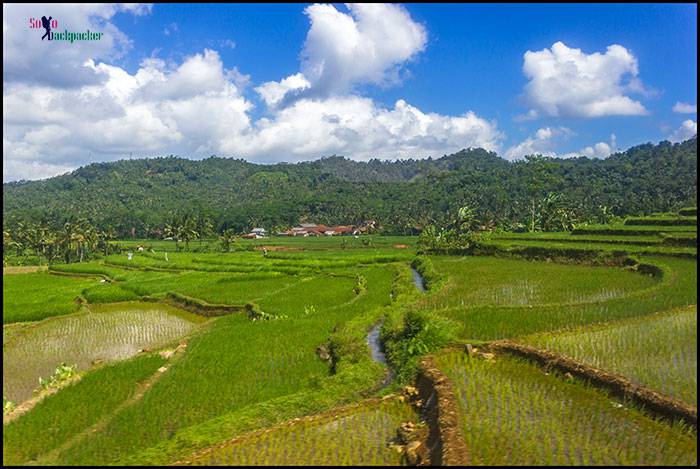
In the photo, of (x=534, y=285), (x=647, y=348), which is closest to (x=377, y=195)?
(x=534, y=285)

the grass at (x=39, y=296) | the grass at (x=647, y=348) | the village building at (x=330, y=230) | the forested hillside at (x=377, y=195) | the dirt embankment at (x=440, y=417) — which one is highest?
the forested hillside at (x=377, y=195)

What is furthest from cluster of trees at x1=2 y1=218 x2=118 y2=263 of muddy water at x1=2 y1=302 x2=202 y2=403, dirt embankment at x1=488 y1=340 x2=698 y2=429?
dirt embankment at x1=488 y1=340 x2=698 y2=429

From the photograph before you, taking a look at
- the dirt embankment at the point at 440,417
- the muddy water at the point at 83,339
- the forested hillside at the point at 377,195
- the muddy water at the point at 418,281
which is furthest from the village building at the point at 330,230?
the dirt embankment at the point at 440,417

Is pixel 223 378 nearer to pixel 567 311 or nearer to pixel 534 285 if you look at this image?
pixel 567 311

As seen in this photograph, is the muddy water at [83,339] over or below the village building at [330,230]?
below

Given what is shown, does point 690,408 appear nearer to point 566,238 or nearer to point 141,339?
point 141,339

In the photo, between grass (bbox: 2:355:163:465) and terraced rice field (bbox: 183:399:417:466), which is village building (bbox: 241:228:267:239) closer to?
grass (bbox: 2:355:163:465)

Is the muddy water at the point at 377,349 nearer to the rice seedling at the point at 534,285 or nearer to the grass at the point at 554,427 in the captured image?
the rice seedling at the point at 534,285
